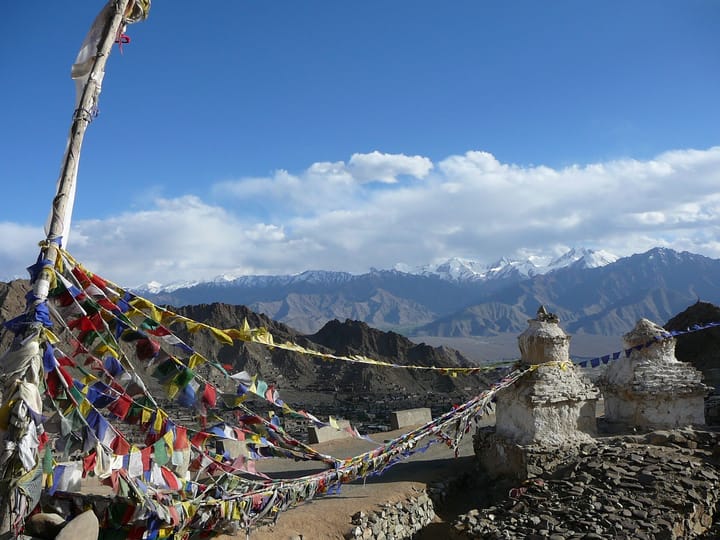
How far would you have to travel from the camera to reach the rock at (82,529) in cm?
509

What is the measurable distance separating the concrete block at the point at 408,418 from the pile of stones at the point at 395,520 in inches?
252

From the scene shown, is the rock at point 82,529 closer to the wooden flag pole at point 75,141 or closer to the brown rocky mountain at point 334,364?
the wooden flag pole at point 75,141

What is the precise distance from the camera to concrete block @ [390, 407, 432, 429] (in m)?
17.3

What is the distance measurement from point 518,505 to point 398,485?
2.67 m

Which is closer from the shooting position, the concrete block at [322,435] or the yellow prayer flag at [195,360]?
the yellow prayer flag at [195,360]

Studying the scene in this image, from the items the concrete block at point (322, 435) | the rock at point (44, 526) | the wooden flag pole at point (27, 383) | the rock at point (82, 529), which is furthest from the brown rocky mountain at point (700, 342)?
the wooden flag pole at point (27, 383)

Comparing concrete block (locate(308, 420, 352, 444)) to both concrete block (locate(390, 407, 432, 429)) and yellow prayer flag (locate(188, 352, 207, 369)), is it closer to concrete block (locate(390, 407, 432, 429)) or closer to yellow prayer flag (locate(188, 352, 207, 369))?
concrete block (locate(390, 407, 432, 429))

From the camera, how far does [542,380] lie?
1102 cm

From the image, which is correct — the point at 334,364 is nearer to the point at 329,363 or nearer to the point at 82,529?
the point at 329,363

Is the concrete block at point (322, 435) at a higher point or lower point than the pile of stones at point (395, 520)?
higher

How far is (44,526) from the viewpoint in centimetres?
553

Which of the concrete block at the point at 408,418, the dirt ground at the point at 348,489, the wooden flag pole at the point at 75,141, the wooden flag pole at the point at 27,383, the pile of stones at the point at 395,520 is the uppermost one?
the wooden flag pole at the point at 75,141

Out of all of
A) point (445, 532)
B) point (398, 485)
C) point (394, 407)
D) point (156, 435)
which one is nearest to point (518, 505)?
point (445, 532)

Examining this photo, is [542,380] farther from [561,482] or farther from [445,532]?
[445,532]
